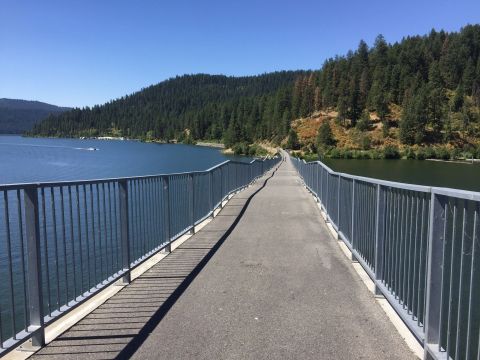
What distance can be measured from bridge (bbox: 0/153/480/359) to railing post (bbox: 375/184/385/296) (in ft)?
0.05

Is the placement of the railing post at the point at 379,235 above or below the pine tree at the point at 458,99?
below

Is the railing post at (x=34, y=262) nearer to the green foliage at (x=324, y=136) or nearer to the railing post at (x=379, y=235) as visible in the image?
the railing post at (x=379, y=235)

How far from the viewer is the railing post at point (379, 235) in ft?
17.8

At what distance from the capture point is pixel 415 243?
429 centimetres

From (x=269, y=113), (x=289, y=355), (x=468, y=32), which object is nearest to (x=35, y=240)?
→ (x=289, y=355)

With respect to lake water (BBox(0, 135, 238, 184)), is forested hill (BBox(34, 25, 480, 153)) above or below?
above

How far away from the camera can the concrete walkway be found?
395cm

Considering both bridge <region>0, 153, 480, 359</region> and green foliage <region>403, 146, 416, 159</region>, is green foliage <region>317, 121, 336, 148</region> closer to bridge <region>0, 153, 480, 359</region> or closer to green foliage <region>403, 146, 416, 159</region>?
green foliage <region>403, 146, 416, 159</region>

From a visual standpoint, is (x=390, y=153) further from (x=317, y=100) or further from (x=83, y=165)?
(x=83, y=165)

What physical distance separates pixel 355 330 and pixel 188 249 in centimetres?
425

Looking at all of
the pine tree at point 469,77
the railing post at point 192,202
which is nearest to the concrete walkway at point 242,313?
the railing post at point 192,202

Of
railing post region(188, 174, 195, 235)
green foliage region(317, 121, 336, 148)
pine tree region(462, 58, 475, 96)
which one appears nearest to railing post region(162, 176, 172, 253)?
railing post region(188, 174, 195, 235)

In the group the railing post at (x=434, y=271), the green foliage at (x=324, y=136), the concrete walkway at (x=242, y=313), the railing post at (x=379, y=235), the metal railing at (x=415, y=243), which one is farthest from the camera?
the green foliage at (x=324, y=136)

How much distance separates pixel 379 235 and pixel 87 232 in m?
3.52
